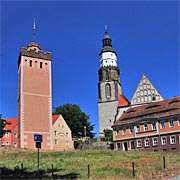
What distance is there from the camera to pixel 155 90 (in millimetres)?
80312

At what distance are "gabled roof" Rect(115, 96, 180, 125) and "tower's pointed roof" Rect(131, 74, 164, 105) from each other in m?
16.2

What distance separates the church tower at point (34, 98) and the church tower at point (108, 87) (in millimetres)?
36301

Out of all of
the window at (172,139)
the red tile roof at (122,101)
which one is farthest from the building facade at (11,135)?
the window at (172,139)

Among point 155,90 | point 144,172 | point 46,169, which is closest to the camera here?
point 144,172

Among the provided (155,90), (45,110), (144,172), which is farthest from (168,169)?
(155,90)

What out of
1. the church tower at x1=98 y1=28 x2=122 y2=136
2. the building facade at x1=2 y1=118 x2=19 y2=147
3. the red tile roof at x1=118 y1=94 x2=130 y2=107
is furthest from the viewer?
the church tower at x1=98 y1=28 x2=122 y2=136

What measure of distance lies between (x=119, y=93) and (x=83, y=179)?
76081 millimetres

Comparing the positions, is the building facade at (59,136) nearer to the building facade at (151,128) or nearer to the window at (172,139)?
the building facade at (151,128)

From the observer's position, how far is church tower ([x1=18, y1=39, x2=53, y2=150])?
52.4 metres

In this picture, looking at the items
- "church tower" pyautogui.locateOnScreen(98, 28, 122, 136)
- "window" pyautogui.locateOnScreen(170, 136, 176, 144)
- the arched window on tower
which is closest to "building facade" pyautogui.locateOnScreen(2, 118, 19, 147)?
"church tower" pyautogui.locateOnScreen(98, 28, 122, 136)

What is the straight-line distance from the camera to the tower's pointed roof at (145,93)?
262 feet

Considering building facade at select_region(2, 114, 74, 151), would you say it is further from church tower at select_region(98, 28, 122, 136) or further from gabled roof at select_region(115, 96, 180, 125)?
gabled roof at select_region(115, 96, 180, 125)

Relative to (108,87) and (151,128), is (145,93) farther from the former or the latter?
(151,128)

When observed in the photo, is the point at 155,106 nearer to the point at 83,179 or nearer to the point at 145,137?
the point at 145,137
